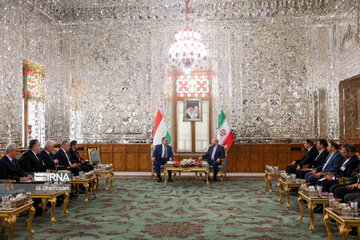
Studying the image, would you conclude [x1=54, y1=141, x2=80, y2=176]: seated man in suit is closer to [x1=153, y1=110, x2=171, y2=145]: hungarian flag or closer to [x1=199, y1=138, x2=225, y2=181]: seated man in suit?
[x1=153, y1=110, x2=171, y2=145]: hungarian flag

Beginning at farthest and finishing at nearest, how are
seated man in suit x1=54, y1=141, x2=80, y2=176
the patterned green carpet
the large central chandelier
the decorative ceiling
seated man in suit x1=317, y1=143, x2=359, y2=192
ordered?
1. the decorative ceiling
2. the large central chandelier
3. seated man in suit x1=54, y1=141, x2=80, y2=176
4. seated man in suit x1=317, y1=143, x2=359, y2=192
5. the patterned green carpet

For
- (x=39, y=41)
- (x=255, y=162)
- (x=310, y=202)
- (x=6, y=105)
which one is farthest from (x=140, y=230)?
(x=39, y=41)

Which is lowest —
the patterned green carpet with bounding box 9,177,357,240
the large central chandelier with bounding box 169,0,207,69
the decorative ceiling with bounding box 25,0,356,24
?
the patterned green carpet with bounding box 9,177,357,240

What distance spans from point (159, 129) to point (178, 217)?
214 inches

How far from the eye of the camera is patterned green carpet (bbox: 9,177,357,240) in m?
4.53

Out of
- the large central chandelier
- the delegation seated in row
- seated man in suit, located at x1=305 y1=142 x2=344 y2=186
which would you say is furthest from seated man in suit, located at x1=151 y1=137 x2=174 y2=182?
seated man in suit, located at x1=305 y1=142 x2=344 y2=186

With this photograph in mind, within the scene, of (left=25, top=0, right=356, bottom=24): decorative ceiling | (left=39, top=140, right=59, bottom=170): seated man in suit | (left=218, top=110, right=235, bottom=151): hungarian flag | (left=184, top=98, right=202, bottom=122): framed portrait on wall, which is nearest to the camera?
(left=39, top=140, right=59, bottom=170): seated man in suit

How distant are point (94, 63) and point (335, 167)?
8.45m

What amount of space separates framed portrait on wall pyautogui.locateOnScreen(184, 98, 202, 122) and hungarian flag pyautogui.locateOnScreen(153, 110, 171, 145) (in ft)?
4.85

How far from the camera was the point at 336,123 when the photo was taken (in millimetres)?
10789

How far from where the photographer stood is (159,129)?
35.0 feet

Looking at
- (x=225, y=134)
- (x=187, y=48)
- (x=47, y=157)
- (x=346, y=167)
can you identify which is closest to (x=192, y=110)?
(x=225, y=134)

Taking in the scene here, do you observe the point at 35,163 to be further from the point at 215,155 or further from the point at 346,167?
the point at 346,167

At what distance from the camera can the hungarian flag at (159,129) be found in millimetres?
10602
